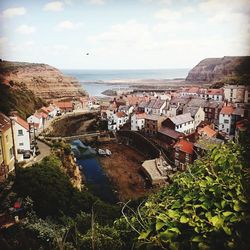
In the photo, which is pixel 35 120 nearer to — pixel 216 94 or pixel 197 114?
pixel 197 114

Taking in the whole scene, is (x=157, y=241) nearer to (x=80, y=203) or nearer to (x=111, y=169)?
(x=80, y=203)

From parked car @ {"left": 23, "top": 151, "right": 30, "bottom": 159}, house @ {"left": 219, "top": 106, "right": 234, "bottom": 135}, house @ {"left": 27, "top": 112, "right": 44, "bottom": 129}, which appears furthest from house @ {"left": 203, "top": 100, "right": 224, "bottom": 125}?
house @ {"left": 27, "top": 112, "right": 44, "bottom": 129}

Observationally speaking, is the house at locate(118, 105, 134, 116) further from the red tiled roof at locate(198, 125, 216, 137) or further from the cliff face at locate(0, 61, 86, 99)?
the cliff face at locate(0, 61, 86, 99)

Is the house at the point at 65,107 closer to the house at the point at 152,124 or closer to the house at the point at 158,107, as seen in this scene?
the house at the point at 158,107

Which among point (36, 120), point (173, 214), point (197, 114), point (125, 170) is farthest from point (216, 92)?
point (173, 214)

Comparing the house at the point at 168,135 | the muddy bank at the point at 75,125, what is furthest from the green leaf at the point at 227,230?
the muddy bank at the point at 75,125

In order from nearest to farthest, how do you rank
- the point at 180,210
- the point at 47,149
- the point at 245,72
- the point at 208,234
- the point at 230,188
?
the point at 245,72 < the point at 208,234 < the point at 230,188 < the point at 180,210 < the point at 47,149

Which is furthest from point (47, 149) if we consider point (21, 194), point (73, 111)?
point (73, 111)
